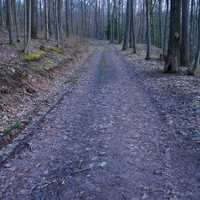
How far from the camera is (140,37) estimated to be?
196 feet

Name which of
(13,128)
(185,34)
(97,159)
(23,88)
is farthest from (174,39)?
(97,159)

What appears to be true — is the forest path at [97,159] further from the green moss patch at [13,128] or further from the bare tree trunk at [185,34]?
the bare tree trunk at [185,34]

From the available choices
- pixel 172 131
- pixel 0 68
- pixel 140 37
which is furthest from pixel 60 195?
pixel 140 37

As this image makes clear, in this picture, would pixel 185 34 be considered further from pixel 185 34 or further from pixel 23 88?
pixel 23 88

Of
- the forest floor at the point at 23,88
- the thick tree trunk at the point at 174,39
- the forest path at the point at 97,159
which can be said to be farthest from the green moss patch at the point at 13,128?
the thick tree trunk at the point at 174,39

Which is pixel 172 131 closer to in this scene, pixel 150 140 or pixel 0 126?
pixel 150 140

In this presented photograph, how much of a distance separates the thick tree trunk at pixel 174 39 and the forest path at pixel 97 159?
20.2 ft

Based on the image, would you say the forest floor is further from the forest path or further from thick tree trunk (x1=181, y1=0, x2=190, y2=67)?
thick tree trunk (x1=181, y1=0, x2=190, y2=67)

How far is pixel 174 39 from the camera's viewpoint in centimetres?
1514

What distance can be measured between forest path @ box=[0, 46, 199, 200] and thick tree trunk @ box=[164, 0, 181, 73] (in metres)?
6.17

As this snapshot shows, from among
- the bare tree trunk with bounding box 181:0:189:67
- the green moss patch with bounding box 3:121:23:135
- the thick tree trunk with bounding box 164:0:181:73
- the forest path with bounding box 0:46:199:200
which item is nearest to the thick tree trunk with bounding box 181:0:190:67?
the bare tree trunk with bounding box 181:0:189:67

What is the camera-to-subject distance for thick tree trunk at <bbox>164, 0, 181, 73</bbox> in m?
14.9

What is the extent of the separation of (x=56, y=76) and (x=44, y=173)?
9.88 m

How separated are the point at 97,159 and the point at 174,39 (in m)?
10.9
